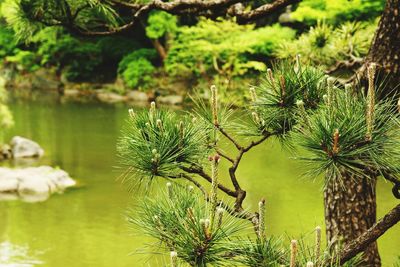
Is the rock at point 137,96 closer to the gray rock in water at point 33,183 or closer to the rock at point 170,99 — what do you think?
the rock at point 170,99

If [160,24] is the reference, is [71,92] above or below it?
below

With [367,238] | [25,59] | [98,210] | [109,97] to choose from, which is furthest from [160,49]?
[367,238]

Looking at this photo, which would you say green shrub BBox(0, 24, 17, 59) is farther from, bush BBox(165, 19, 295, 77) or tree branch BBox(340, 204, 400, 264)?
tree branch BBox(340, 204, 400, 264)

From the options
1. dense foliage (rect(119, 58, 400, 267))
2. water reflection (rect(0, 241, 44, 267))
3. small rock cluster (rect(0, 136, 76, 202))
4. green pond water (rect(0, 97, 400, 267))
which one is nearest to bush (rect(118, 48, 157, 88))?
green pond water (rect(0, 97, 400, 267))

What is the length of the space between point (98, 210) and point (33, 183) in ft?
Answer: 3.50

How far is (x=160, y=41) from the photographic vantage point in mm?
17531

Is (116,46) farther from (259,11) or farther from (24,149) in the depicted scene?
(259,11)

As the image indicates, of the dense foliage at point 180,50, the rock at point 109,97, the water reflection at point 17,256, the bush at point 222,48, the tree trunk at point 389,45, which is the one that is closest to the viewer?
the tree trunk at point 389,45

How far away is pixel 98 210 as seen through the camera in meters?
5.92

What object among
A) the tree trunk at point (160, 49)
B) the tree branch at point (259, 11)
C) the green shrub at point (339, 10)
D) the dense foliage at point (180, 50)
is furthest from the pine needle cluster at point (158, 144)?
the tree trunk at point (160, 49)

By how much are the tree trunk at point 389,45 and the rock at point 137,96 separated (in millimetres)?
12926

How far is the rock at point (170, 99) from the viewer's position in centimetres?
1440

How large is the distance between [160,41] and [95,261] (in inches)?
529

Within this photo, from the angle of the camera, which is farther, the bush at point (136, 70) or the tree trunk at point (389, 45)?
the bush at point (136, 70)
